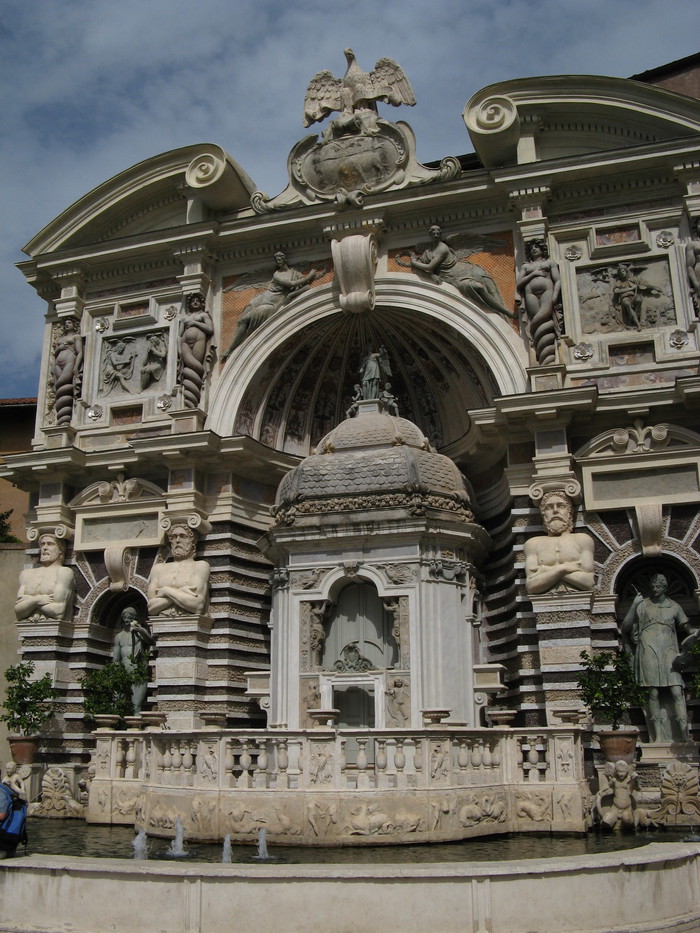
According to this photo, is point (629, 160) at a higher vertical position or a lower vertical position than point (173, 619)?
higher

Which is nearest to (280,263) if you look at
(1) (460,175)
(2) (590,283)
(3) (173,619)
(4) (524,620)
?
(1) (460,175)

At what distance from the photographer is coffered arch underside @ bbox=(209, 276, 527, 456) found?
754 inches

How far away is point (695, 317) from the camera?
1748 cm

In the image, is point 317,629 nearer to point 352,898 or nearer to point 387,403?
point 387,403

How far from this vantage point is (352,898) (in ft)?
24.6

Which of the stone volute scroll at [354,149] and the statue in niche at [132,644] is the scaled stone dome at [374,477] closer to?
the statue in niche at [132,644]

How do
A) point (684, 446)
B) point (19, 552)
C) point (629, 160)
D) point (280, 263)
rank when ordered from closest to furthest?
point (684, 446)
point (629, 160)
point (280, 263)
point (19, 552)

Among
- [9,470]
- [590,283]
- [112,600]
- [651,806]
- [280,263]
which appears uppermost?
[280,263]

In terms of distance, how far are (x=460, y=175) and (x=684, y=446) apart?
7022mm

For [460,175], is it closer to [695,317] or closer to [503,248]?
[503,248]

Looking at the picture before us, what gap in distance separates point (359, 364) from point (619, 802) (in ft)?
36.2

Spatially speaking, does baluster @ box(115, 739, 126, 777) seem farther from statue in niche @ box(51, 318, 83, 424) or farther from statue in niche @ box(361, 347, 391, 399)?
statue in niche @ box(51, 318, 83, 424)

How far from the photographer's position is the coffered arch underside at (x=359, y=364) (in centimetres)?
1916

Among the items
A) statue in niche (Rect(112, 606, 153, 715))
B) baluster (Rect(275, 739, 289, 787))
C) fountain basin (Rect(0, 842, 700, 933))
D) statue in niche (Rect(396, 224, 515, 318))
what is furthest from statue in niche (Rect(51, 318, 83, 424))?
fountain basin (Rect(0, 842, 700, 933))
